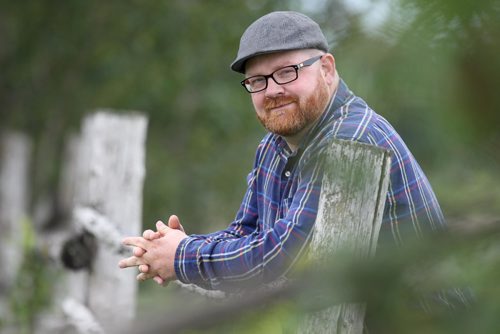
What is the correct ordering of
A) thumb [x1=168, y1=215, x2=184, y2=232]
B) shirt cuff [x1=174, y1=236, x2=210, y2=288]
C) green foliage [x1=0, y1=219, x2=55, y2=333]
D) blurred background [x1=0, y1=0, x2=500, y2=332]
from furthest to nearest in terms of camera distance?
blurred background [x1=0, y1=0, x2=500, y2=332]
green foliage [x1=0, y1=219, x2=55, y2=333]
thumb [x1=168, y1=215, x2=184, y2=232]
shirt cuff [x1=174, y1=236, x2=210, y2=288]

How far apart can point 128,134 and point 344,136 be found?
3.00 m

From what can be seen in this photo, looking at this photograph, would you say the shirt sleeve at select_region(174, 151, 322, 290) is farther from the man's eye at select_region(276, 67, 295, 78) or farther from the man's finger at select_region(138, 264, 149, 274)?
the man's eye at select_region(276, 67, 295, 78)

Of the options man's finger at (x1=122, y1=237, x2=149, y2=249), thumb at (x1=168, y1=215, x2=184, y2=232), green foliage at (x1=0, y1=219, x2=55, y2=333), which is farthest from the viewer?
green foliage at (x1=0, y1=219, x2=55, y2=333)

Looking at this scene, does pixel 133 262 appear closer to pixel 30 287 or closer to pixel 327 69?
pixel 327 69

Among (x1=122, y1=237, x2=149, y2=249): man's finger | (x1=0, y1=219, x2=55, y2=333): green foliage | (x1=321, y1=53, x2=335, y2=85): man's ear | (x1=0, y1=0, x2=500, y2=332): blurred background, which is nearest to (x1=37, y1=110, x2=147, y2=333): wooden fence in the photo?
(x1=0, y1=219, x2=55, y2=333): green foliage

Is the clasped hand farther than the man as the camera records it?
Yes

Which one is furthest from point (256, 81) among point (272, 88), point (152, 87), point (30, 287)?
point (152, 87)

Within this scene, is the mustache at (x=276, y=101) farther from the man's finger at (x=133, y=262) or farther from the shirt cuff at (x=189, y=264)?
the man's finger at (x=133, y=262)

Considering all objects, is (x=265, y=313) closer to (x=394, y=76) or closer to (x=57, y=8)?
(x=394, y=76)

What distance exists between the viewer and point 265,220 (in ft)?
9.00

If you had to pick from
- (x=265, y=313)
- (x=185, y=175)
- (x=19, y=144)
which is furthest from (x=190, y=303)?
(x=185, y=175)

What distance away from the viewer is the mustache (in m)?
2.51

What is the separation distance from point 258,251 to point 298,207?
184mm

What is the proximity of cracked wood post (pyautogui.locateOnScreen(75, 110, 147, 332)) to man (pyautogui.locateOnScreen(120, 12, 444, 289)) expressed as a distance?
2252 millimetres
